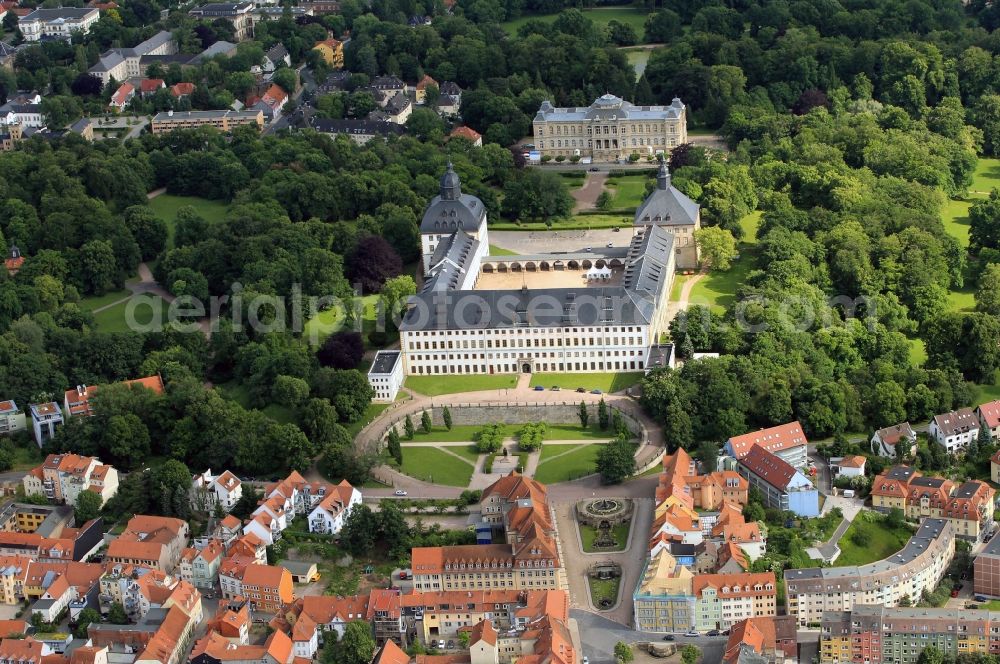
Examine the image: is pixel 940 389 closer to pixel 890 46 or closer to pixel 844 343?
pixel 844 343

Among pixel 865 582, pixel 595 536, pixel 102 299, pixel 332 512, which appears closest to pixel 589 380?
pixel 595 536

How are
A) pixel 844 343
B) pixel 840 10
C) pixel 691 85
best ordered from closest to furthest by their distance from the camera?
pixel 844 343, pixel 691 85, pixel 840 10

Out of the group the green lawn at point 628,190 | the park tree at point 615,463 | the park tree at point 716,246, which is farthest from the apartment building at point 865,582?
the green lawn at point 628,190

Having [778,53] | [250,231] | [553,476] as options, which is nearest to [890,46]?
[778,53]

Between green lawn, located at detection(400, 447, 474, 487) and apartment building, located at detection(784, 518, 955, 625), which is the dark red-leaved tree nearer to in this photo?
green lawn, located at detection(400, 447, 474, 487)

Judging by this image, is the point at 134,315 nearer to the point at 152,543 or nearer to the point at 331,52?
the point at 152,543

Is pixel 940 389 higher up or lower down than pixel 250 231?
higher up
